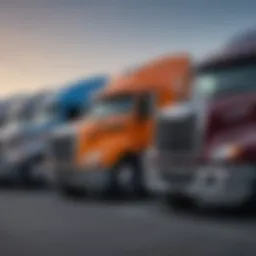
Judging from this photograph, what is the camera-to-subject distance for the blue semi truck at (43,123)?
42.9 feet

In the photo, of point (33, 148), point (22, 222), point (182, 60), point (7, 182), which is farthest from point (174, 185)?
point (7, 182)

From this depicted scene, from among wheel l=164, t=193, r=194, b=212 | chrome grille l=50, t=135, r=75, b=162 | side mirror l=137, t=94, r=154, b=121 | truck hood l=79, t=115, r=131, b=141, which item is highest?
side mirror l=137, t=94, r=154, b=121

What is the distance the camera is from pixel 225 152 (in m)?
8.53

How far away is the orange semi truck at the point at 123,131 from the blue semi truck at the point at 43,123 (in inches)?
51.2

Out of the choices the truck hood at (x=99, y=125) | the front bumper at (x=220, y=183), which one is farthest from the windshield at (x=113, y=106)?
the front bumper at (x=220, y=183)

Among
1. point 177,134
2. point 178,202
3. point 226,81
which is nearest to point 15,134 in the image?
point 178,202

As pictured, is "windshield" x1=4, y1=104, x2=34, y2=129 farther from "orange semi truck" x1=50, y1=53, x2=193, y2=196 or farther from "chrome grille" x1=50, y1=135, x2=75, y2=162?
"orange semi truck" x1=50, y1=53, x2=193, y2=196

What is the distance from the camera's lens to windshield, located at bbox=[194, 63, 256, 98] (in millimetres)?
9102

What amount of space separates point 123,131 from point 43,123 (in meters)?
2.86

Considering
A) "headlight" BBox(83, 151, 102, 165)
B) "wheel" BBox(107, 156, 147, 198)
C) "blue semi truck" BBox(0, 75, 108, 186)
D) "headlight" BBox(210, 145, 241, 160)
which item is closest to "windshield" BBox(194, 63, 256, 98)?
"headlight" BBox(210, 145, 241, 160)

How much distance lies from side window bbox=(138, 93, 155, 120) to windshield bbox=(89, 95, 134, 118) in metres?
0.15

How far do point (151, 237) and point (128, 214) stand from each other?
2.18 metres

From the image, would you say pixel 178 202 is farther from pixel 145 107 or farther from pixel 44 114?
pixel 44 114

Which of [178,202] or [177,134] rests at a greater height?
[177,134]
